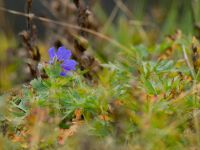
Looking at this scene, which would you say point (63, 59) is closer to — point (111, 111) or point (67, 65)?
point (67, 65)

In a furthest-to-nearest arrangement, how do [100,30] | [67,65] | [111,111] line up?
[100,30] < [67,65] < [111,111]

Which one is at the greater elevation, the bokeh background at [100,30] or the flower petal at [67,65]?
the bokeh background at [100,30]

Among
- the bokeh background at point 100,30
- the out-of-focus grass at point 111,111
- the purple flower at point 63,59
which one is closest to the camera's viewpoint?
the out-of-focus grass at point 111,111

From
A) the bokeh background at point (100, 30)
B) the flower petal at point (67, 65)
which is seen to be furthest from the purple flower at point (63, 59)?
the bokeh background at point (100, 30)

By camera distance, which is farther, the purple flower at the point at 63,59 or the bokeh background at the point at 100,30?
the bokeh background at the point at 100,30

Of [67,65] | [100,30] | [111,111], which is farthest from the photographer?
[100,30]

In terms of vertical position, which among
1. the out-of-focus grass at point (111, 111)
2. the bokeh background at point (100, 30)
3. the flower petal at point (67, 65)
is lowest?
the out-of-focus grass at point (111, 111)

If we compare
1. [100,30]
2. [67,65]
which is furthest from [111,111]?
[100,30]

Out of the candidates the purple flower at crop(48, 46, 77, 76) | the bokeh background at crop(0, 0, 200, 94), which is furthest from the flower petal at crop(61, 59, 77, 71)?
the bokeh background at crop(0, 0, 200, 94)

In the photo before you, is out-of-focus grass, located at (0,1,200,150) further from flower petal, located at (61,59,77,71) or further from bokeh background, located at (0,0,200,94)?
bokeh background, located at (0,0,200,94)

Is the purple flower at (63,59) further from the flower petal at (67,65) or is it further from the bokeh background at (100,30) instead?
the bokeh background at (100,30)

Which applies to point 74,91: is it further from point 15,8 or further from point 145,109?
point 15,8

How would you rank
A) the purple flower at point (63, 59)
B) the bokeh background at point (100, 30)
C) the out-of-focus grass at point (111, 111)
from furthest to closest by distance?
1. the bokeh background at point (100, 30)
2. the purple flower at point (63, 59)
3. the out-of-focus grass at point (111, 111)

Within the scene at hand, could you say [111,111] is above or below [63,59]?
below
